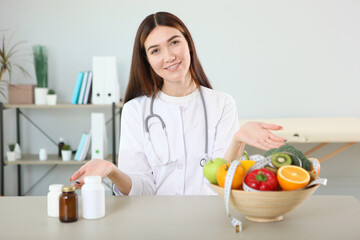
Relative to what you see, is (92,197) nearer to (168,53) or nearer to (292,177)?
(292,177)

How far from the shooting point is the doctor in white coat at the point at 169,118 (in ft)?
6.88

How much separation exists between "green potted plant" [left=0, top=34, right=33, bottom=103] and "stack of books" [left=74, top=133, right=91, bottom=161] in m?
0.56

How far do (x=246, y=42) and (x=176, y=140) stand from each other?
7.16 ft

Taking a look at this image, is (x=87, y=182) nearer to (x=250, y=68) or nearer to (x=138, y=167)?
(x=138, y=167)

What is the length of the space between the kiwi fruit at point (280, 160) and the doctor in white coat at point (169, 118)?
0.68 metres

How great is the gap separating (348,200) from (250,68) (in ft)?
8.69

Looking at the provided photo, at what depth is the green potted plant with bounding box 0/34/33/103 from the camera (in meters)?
3.98

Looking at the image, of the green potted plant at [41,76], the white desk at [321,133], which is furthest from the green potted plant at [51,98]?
the white desk at [321,133]

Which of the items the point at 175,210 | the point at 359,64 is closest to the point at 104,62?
the point at 359,64

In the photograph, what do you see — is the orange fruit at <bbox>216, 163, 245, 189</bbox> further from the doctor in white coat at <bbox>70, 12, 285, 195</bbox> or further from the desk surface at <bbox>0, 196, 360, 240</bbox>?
the doctor in white coat at <bbox>70, 12, 285, 195</bbox>

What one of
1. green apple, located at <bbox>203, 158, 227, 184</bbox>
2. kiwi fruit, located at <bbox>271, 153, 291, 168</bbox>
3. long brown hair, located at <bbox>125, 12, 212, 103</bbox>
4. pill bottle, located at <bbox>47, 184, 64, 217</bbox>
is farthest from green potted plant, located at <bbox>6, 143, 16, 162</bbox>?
kiwi fruit, located at <bbox>271, 153, 291, 168</bbox>

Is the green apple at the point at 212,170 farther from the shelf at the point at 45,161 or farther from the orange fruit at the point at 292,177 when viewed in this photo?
the shelf at the point at 45,161

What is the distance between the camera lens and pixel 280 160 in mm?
1335

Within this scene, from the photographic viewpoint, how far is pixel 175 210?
4.79 feet
